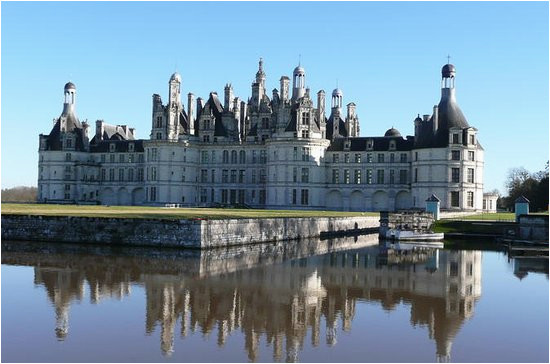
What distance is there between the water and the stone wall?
2.10 m

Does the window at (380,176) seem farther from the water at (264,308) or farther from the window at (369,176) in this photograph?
the water at (264,308)

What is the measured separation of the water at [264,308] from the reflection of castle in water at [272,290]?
4cm

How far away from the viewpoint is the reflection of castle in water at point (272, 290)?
47.1 feet

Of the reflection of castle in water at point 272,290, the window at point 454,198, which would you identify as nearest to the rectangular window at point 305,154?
the window at point 454,198

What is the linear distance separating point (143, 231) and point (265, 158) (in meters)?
36.4

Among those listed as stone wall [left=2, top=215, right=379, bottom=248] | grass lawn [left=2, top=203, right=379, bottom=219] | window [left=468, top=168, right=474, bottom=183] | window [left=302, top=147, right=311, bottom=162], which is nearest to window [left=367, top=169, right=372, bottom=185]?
window [left=302, top=147, right=311, bottom=162]

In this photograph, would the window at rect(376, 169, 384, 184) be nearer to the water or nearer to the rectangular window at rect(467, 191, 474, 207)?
the rectangular window at rect(467, 191, 474, 207)

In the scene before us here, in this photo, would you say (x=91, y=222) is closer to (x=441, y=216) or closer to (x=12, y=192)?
(x=441, y=216)

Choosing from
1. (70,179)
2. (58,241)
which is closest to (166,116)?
(70,179)

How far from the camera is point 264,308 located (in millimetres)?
16453

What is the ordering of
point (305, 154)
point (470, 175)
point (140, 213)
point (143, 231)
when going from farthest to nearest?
point (305, 154) < point (470, 175) < point (140, 213) < point (143, 231)

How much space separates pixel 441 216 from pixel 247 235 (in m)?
21.6

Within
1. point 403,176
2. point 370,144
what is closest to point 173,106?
point 370,144

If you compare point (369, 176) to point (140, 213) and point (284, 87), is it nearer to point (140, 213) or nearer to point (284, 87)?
point (284, 87)
